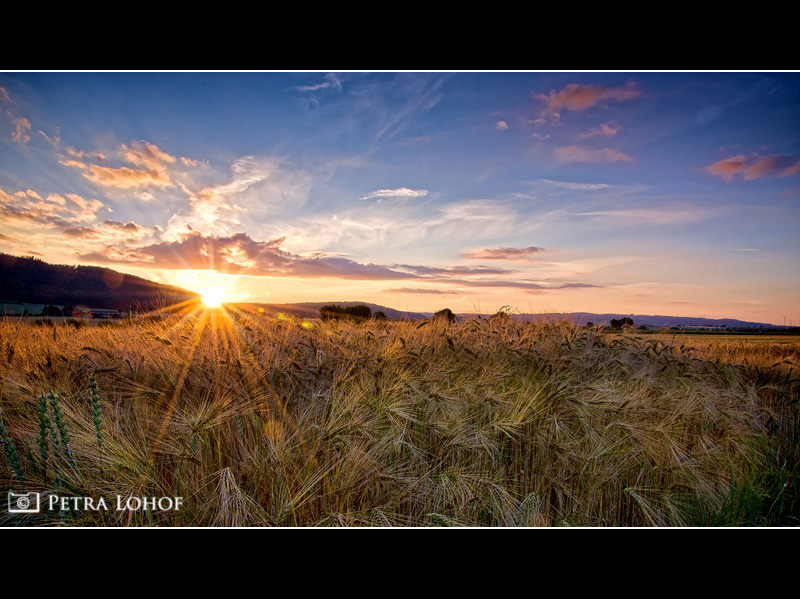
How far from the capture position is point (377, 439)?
2828 mm

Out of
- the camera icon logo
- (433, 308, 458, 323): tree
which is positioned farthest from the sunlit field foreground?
(433, 308, 458, 323): tree

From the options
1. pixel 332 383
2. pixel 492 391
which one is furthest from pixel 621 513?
pixel 332 383

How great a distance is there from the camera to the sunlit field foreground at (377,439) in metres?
2.24

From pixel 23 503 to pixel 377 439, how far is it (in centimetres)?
204

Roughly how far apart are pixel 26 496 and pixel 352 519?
1.77 meters

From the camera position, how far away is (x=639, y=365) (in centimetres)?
507

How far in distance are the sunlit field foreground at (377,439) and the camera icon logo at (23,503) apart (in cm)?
4

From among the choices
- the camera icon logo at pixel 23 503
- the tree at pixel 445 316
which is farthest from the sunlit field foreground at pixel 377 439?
the tree at pixel 445 316

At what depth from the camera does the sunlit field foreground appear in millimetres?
2240

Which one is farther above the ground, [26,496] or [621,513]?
[26,496]
